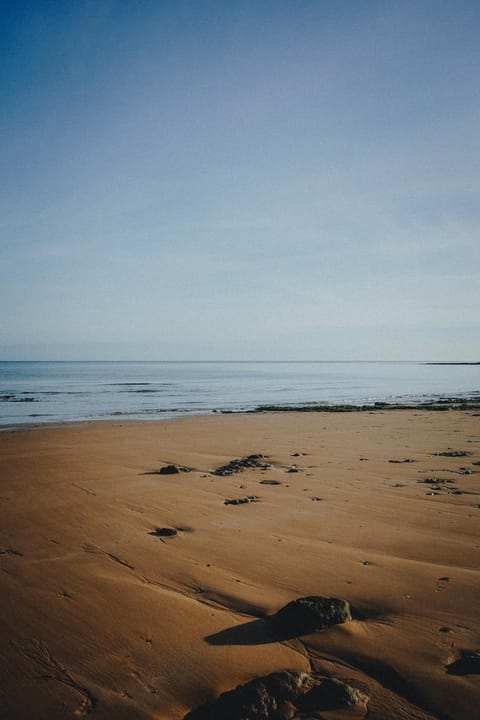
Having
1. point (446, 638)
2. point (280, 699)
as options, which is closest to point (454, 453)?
point (446, 638)

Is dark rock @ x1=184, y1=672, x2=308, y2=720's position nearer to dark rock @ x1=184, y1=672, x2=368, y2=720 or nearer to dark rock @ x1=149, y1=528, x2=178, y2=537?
dark rock @ x1=184, y1=672, x2=368, y2=720

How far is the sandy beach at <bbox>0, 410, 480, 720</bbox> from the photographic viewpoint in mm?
3025

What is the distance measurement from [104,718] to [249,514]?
401 cm

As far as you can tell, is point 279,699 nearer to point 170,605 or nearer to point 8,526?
point 170,605

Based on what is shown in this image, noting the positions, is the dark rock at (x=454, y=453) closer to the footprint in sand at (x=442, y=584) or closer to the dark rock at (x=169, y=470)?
the dark rock at (x=169, y=470)

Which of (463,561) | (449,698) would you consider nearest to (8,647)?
(449,698)

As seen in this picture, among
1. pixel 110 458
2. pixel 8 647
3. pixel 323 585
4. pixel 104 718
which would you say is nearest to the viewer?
pixel 104 718

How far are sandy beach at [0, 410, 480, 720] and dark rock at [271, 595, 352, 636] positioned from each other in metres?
0.09

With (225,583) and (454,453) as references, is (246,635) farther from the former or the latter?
(454,453)

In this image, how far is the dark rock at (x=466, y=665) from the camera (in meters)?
3.08

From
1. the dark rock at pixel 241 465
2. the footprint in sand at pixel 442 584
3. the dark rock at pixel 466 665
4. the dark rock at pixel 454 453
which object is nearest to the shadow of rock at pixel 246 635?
the dark rock at pixel 466 665

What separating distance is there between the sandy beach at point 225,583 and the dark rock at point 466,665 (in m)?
0.01

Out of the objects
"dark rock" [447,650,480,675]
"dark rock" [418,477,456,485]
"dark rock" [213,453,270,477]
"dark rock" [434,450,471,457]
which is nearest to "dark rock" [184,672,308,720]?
"dark rock" [447,650,480,675]

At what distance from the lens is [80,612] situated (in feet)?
13.1
